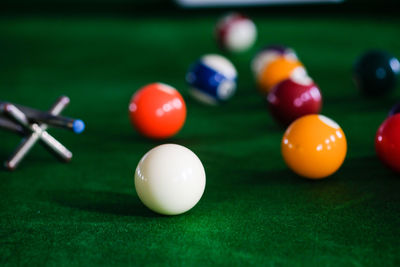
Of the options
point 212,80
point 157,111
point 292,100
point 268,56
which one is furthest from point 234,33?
point 157,111

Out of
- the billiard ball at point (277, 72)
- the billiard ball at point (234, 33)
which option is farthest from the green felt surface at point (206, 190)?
the billiard ball at point (234, 33)

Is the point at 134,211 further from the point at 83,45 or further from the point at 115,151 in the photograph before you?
the point at 83,45

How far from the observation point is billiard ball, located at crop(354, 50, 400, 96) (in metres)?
4.90

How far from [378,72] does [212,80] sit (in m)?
1.57

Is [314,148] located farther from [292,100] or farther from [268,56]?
[268,56]

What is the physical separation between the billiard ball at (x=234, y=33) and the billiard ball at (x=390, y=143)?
3.92m

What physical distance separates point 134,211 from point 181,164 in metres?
0.42

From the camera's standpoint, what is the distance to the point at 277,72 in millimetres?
4988

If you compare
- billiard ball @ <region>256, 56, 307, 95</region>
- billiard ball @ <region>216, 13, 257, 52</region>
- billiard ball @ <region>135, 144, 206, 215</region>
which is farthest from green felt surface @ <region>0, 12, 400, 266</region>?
billiard ball @ <region>216, 13, 257, 52</region>

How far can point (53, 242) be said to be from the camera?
261 centimetres

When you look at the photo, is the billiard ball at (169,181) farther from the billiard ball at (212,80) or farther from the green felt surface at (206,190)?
the billiard ball at (212,80)

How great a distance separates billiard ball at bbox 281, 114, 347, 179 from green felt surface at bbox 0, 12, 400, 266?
3.9 inches

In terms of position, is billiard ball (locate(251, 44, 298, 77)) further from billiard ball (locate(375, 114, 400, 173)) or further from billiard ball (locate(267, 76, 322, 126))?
billiard ball (locate(375, 114, 400, 173))

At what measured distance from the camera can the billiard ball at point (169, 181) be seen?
8.99 ft
